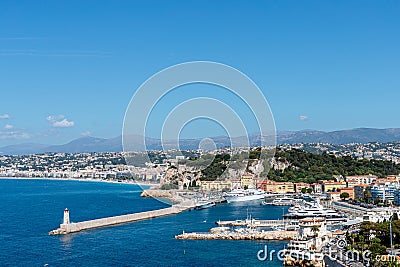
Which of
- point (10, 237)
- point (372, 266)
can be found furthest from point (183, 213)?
point (372, 266)

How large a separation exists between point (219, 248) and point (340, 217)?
278 inches

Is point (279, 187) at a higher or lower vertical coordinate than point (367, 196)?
higher

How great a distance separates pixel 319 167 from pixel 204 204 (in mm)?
11120

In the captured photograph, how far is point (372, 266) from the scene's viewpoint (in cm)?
1061

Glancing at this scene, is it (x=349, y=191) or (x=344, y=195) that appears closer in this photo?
(x=344, y=195)

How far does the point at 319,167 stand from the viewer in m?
34.2

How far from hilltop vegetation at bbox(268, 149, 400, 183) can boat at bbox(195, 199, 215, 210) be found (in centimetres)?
693

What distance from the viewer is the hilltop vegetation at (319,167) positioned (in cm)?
3253

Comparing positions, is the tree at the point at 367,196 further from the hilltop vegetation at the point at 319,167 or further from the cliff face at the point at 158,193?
the cliff face at the point at 158,193

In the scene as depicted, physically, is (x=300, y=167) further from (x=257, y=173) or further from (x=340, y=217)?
(x=340, y=217)

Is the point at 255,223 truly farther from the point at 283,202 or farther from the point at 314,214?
the point at 283,202

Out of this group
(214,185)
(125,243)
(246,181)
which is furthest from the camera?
(214,185)

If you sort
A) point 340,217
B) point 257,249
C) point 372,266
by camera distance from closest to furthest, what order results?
point 372,266 < point 257,249 < point 340,217

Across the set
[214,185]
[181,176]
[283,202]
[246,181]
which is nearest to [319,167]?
[246,181]
